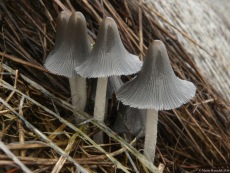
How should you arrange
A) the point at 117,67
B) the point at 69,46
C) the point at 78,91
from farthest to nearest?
the point at 78,91 < the point at 69,46 < the point at 117,67

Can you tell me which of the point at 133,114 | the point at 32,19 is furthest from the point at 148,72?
the point at 32,19

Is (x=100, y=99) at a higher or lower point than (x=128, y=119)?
higher

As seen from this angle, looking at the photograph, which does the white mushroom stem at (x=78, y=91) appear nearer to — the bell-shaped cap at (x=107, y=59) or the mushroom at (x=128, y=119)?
the mushroom at (x=128, y=119)

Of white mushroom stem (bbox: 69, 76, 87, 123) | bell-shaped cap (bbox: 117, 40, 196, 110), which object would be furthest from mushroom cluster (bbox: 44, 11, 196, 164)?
white mushroom stem (bbox: 69, 76, 87, 123)

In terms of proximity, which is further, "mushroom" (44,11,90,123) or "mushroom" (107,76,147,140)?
"mushroom" (107,76,147,140)

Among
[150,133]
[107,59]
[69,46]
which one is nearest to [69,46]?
[69,46]

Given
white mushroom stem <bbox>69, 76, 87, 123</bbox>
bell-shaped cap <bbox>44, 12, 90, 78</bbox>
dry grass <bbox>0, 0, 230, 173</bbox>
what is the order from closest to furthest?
dry grass <bbox>0, 0, 230, 173</bbox> < bell-shaped cap <bbox>44, 12, 90, 78</bbox> < white mushroom stem <bbox>69, 76, 87, 123</bbox>

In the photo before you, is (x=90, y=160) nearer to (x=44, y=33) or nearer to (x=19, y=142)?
(x=19, y=142)

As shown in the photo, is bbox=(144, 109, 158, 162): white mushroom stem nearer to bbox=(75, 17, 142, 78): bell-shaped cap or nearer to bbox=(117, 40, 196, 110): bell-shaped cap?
bbox=(117, 40, 196, 110): bell-shaped cap

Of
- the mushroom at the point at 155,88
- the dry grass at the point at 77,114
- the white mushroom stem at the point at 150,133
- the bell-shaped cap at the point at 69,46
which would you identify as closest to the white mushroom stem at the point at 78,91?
the dry grass at the point at 77,114

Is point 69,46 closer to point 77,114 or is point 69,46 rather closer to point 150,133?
point 77,114

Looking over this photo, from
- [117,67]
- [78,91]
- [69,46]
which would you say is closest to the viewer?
[117,67]
